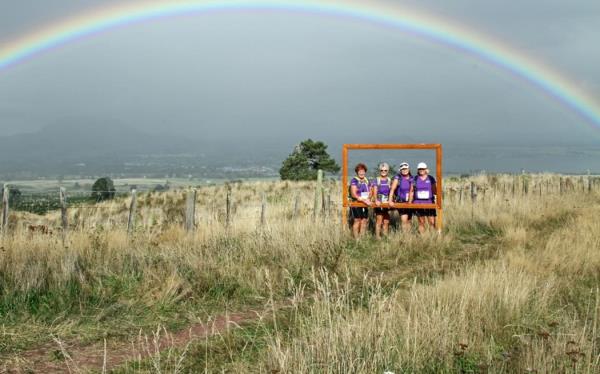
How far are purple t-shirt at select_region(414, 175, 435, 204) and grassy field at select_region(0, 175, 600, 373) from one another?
852 mm

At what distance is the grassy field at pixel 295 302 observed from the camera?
178 inches

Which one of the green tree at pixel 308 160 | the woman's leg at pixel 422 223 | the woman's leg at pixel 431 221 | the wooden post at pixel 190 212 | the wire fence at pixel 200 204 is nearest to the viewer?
the wooden post at pixel 190 212

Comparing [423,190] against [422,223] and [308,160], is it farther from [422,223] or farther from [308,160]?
[308,160]

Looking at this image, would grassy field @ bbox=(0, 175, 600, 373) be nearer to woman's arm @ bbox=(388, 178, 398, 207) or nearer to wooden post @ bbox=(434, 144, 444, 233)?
wooden post @ bbox=(434, 144, 444, 233)

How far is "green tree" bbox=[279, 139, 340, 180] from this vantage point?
42781 millimetres

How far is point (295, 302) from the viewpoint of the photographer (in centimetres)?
556

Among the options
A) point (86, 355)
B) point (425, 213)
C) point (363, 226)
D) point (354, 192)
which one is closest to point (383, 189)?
point (354, 192)

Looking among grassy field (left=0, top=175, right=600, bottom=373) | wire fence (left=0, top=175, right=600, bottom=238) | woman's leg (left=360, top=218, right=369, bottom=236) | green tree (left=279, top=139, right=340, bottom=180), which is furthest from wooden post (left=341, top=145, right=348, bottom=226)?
green tree (left=279, top=139, right=340, bottom=180)

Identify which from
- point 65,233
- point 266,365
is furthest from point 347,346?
point 65,233

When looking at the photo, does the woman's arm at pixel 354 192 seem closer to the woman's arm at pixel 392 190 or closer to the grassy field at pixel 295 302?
the woman's arm at pixel 392 190

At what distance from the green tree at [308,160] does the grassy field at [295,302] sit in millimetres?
30362

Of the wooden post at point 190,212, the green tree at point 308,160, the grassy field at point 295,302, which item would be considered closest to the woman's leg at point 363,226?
the grassy field at point 295,302

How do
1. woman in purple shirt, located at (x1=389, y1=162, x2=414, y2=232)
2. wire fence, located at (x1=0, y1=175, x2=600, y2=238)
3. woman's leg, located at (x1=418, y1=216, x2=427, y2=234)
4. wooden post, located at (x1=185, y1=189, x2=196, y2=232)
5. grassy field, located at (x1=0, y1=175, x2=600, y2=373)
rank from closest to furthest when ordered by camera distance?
grassy field, located at (x1=0, y1=175, x2=600, y2=373)
wooden post, located at (x1=185, y1=189, x2=196, y2=232)
woman's leg, located at (x1=418, y1=216, x2=427, y2=234)
woman in purple shirt, located at (x1=389, y1=162, x2=414, y2=232)
wire fence, located at (x1=0, y1=175, x2=600, y2=238)

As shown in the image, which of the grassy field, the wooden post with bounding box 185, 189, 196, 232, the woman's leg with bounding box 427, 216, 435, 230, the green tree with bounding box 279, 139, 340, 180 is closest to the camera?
the grassy field
